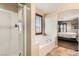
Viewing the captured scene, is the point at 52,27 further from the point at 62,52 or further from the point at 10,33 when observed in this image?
the point at 10,33

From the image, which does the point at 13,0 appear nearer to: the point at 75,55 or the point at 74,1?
the point at 74,1

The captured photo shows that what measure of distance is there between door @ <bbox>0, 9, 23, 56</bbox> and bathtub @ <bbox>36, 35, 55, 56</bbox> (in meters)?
0.25

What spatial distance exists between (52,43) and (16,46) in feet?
1.55

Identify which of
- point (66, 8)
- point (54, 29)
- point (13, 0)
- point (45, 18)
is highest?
point (13, 0)

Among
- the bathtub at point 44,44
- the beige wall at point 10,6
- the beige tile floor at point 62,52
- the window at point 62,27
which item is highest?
the beige wall at point 10,6

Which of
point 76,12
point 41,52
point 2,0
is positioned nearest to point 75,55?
point 41,52

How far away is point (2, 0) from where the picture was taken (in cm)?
147

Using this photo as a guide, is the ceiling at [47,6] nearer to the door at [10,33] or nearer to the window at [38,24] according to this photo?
the window at [38,24]

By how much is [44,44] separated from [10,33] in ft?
1.53

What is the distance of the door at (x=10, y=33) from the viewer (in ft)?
4.79

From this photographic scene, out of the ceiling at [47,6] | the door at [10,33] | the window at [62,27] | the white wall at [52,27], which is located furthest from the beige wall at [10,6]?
the window at [62,27]

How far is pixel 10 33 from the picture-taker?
1479 mm

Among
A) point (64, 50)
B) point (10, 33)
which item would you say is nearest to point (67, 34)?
point (64, 50)

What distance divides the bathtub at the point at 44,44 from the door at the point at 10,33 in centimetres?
25
